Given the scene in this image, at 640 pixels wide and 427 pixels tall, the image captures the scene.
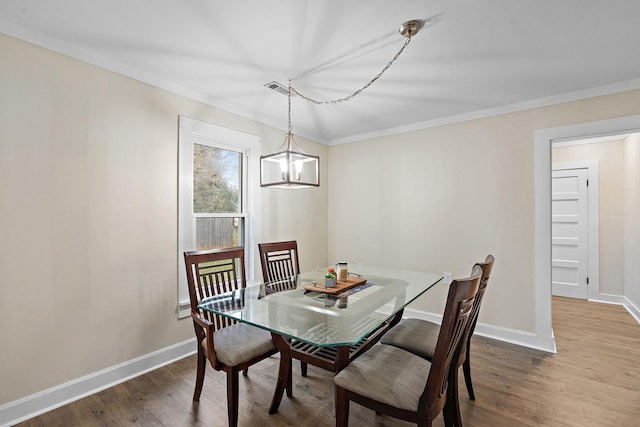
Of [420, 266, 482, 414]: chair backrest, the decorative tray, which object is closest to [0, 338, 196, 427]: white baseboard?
the decorative tray

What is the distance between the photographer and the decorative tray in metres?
2.14

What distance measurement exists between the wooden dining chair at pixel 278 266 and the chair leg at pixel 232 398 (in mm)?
760

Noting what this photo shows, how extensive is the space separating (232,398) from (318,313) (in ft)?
2.28

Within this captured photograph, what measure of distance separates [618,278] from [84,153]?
6608 millimetres

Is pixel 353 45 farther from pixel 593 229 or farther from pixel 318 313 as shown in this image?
pixel 593 229

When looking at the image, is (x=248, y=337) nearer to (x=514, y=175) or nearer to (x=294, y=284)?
(x=294, y=284)

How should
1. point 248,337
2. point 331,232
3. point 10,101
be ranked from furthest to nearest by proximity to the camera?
1. point 331,232
2. point 248,337
3. point 10,101

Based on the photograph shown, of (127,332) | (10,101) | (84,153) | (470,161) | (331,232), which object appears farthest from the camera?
(331,232)

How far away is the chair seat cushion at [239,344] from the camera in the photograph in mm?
1776

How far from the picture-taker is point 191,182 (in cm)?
280

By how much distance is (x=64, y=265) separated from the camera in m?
2.04

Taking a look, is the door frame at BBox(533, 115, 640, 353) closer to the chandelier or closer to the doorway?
the chandelier

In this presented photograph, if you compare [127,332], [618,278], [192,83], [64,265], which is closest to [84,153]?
[64,265]

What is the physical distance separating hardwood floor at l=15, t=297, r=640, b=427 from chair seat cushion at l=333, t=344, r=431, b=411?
0.57m
